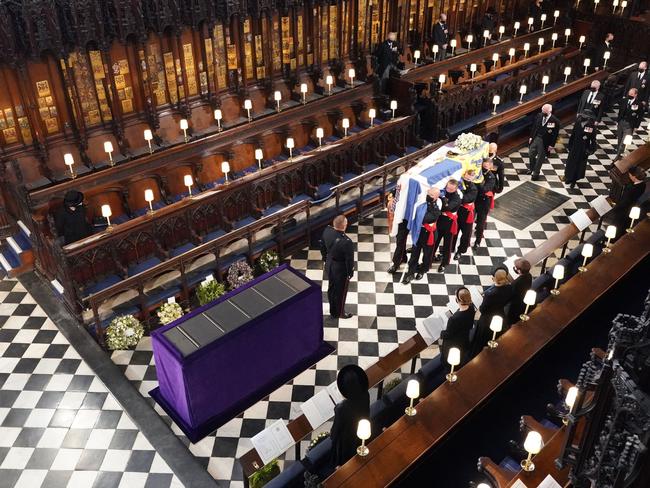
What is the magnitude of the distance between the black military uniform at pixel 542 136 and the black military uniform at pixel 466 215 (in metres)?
3.35

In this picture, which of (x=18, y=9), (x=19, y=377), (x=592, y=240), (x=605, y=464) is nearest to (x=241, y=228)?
(x=19, y=377)

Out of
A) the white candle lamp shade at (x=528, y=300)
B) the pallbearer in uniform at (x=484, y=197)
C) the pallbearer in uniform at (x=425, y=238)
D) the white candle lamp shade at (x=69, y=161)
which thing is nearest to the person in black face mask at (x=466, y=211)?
the pallbearer in uniform at (x=484, y=197)

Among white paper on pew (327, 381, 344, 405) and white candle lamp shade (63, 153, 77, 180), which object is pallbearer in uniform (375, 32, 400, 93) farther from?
white paper on pew (327, 381, 344, 405)

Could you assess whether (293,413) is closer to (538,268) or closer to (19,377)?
(19,377)

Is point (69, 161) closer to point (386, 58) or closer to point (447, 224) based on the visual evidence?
point (447, 224)

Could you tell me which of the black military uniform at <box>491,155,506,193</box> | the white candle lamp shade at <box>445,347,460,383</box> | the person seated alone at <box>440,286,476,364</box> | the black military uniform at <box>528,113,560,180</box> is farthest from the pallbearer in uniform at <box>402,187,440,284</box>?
the black military uniform at <box>528,113,560,180</box>

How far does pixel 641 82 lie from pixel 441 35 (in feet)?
16.5

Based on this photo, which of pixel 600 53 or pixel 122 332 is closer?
pixel 122 332

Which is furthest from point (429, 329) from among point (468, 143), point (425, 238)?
point (468, 143)

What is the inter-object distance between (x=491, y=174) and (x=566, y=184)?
3.74 m

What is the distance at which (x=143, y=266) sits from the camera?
980 centimetres

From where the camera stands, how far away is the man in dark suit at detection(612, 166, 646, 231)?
10125 mm

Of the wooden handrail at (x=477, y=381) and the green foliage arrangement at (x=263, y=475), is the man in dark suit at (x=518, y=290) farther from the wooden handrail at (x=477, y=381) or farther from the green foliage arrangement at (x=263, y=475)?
the green foliage arrangement at (x=263, y=475)

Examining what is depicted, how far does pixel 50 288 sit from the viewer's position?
10328mm
